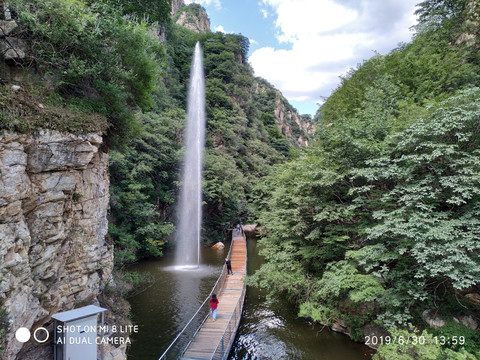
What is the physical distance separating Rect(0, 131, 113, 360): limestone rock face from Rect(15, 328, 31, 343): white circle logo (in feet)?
0.23

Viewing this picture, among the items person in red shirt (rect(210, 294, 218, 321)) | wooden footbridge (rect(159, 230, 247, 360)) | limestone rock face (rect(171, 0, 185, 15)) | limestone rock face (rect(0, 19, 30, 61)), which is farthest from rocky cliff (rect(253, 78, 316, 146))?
limestone rock face (rect(0, 19, 30, 61))

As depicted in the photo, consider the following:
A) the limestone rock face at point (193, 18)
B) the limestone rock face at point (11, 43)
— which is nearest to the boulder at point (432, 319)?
the limestone rock face at point (11, 43)

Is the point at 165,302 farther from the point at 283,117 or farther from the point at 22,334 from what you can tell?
the point at 283,117

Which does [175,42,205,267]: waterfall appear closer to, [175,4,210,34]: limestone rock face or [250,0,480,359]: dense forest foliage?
[250,0,480,359]: dense forest foliage

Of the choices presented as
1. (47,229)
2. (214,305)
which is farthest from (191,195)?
(47,229)

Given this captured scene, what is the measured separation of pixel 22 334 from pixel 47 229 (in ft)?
6.03

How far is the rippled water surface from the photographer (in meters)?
8.22

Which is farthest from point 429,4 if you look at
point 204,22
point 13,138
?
point 204,22

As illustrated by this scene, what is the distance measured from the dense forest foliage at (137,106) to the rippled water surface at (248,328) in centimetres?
254

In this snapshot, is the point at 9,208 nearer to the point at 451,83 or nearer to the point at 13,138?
the point at 13,138

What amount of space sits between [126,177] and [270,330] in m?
12.3

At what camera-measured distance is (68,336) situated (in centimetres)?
476

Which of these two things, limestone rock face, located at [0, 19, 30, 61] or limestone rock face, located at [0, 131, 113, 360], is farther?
limestone rock face, located at [0, 19, 30, 61]

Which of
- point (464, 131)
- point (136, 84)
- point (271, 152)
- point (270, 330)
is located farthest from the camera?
point (271, 152)
